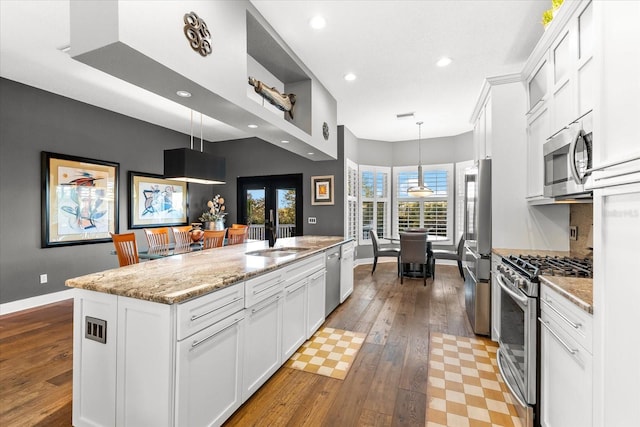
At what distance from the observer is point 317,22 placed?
2.52m

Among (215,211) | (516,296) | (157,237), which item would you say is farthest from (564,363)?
(215,211)

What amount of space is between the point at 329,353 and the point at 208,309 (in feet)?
4.97

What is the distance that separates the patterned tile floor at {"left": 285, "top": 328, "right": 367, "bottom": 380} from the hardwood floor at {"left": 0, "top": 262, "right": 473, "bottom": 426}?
7 cm

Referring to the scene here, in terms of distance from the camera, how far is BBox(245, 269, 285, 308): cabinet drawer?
6.12 feet

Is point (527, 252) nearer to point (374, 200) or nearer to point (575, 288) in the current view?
point (575, 288)

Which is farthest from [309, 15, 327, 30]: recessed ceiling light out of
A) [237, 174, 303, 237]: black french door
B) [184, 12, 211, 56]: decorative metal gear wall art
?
[237, 174, 303, 237]: black french door

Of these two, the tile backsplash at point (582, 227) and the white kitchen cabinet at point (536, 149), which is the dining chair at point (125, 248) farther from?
the tile backsplash at point (582, 227)

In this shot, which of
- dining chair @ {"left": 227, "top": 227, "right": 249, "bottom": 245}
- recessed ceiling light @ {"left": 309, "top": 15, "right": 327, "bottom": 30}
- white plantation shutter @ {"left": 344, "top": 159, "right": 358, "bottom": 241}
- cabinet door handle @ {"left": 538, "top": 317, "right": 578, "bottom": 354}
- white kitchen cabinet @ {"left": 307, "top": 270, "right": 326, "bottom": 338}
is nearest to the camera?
cabinet door handle @ {"left": 538, "top": 317, "right": 578, "bottom": 354}

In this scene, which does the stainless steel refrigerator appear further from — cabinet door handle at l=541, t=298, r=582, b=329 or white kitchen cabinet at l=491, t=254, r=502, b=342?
cabinet door handle at l=541, t=298, r=582, b=329

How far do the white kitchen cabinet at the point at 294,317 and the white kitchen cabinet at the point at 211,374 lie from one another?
0.59 m

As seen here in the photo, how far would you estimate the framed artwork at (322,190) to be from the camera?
17.2 ft

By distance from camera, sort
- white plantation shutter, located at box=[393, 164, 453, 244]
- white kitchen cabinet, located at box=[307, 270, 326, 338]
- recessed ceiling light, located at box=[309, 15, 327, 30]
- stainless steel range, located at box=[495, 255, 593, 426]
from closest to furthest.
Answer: stainless steel range, located at box=[495, 255, 593, 426], recessed ceiling light, located at box=[309, 15, 327, 30], white kitchen cabinet, located at box=[307, 270, 326, 338], white plantation shutter, located at box=[393, 164, 453, 244]

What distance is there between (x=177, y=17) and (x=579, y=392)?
2.82 m

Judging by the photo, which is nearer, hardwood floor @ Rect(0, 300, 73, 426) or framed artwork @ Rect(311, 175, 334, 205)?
hardwood floor @ Rect(0, 300, 73, 426)
